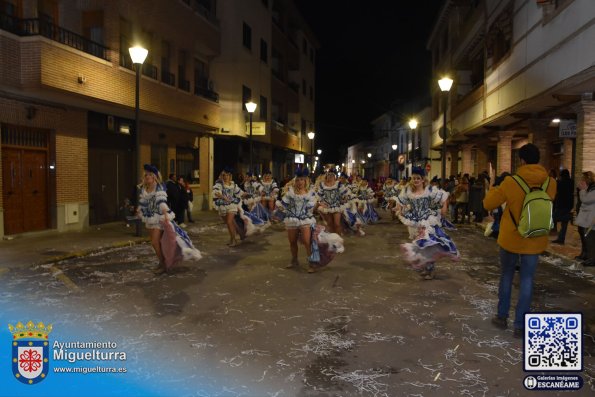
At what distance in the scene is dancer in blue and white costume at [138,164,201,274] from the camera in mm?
9047

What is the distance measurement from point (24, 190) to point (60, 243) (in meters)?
2.51

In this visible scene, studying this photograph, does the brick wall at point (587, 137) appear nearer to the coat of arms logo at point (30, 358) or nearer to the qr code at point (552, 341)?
the qr code at point (552, 341)

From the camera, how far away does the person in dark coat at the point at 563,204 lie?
496 inches

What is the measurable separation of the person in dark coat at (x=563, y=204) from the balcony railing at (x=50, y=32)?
43.1 ft

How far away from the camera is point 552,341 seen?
433 cm

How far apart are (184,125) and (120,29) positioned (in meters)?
5.40

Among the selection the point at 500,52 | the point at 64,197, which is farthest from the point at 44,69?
the point at 500,52

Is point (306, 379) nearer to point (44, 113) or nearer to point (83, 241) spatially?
point (83, 241)

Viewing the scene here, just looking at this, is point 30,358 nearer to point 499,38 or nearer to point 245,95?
point 499,38

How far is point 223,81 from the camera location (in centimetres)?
2556

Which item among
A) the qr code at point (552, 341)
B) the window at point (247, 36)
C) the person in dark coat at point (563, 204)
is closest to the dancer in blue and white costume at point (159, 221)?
the qr code at point (552, 341)

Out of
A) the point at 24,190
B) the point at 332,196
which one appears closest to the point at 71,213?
the point at 24,190

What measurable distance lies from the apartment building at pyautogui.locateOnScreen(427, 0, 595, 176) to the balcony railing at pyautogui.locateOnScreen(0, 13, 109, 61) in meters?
11.8

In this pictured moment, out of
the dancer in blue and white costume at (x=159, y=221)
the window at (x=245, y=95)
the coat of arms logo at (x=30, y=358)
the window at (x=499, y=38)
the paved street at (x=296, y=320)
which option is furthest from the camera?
the window at (x=245, y=95)
